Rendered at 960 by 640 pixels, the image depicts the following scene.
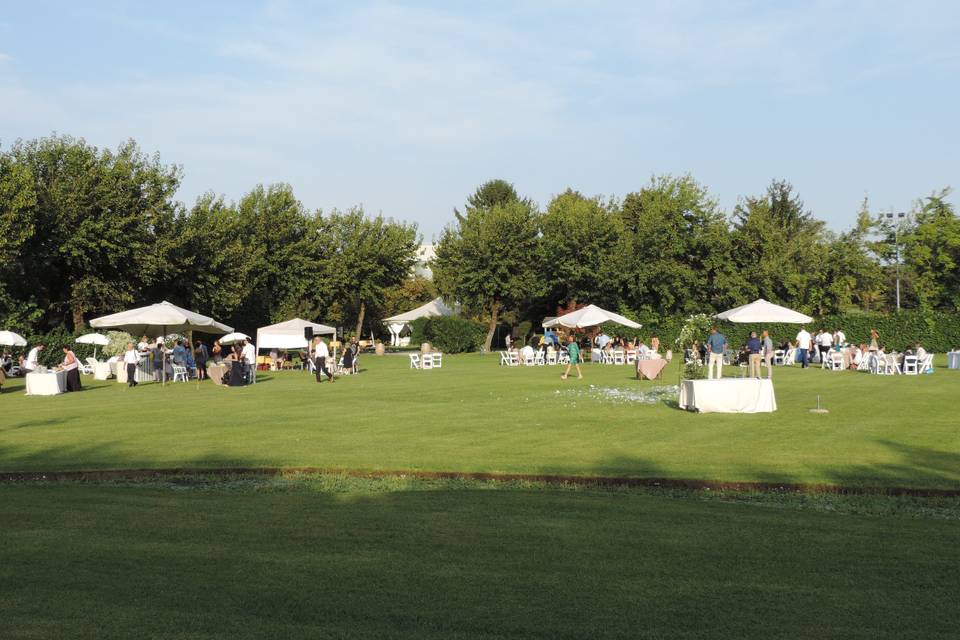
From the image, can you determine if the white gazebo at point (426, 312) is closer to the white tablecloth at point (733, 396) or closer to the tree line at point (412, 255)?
the tree line at point (412, 255)

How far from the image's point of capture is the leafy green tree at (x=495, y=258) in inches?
2293

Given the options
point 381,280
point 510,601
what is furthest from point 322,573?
point 381,280

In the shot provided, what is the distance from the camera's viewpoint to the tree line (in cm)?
4231

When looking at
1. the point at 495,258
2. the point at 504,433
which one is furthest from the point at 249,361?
the point at 495,258

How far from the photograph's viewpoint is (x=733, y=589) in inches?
243

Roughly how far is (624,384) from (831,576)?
20.6 meters

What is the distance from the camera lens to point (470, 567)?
672 cm

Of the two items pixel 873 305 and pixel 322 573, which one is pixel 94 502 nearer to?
pixel 322 573

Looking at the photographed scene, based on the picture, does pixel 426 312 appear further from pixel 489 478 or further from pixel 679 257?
pixel 489 478

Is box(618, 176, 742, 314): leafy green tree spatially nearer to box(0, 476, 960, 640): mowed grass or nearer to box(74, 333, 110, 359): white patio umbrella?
box(74, 333, 110, 359): white patio umbrella

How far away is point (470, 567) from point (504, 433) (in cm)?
887

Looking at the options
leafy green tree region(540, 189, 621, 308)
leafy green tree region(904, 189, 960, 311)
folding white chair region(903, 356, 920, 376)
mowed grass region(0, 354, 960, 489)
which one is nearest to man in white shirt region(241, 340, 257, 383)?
mowed grass region(0, 354, 960, 489)

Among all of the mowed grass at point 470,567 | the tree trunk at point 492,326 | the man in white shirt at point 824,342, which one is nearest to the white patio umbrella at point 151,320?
the mowed grass at point 470,567

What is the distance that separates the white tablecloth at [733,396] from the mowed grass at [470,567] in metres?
8.17
